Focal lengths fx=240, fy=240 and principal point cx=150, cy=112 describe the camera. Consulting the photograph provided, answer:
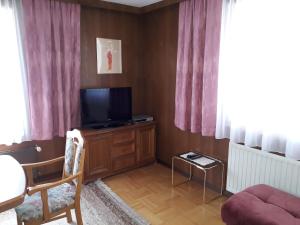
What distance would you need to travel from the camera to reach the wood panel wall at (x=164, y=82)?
3355mm

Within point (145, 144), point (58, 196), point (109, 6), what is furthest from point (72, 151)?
point (109, 6)

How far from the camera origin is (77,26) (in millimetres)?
3176

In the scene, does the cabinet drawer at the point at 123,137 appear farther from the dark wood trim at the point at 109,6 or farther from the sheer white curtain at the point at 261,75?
the dark wood trim at the point at 109,6

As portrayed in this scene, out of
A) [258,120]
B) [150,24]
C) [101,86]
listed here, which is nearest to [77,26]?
[101,86]

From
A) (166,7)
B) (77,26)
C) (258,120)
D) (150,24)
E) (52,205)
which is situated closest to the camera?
(52,205)

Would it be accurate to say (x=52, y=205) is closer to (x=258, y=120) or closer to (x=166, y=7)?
(x=258, y=120)

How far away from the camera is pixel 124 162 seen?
3512 mm

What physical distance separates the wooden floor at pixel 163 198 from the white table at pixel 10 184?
1333mm

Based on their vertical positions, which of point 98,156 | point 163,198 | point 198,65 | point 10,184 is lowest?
point 163,198

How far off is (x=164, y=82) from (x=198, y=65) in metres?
0.83

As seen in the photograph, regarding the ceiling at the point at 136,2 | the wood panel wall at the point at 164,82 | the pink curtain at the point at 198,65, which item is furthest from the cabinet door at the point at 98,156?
the ceiling at the point at 136,2

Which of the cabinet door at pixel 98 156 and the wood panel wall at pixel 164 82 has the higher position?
the wood panel wall at pixel 164 82

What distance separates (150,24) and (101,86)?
1260 mm

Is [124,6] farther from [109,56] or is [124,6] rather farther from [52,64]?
[52,64]
